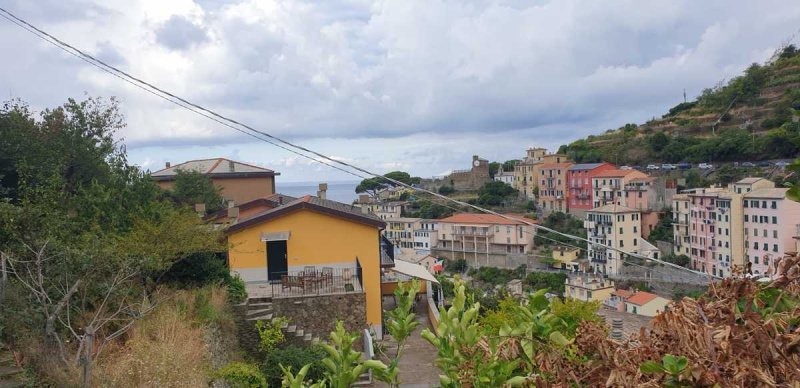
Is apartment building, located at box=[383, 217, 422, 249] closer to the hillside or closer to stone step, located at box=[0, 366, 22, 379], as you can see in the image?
the hillside

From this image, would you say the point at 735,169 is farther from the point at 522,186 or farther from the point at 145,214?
the point at 145,214

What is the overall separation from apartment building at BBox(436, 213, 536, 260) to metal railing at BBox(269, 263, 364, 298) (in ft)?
185

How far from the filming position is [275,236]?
15.0 metres

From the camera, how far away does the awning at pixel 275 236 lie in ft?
48.8

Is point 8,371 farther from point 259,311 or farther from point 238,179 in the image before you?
point 238,179

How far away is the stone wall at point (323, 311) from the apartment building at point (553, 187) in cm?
7644

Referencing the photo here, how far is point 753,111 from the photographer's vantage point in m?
90.5

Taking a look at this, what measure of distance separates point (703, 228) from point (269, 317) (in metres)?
58.3

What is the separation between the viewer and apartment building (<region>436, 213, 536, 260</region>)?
72.9m

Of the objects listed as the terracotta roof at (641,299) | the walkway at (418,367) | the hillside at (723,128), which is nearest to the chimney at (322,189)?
the walkway at (418,367)

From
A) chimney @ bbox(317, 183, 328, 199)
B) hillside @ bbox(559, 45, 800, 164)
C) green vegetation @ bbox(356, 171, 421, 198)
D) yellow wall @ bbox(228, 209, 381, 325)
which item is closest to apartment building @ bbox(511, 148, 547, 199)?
hillside @ bbox(559, 45, 800, 164)

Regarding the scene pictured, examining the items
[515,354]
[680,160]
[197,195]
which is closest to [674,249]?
[680,160]

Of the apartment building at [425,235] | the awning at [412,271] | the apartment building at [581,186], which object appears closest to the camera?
the awning at [412,271]

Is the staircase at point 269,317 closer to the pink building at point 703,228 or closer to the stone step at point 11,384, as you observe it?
the stone step at point 11,384
